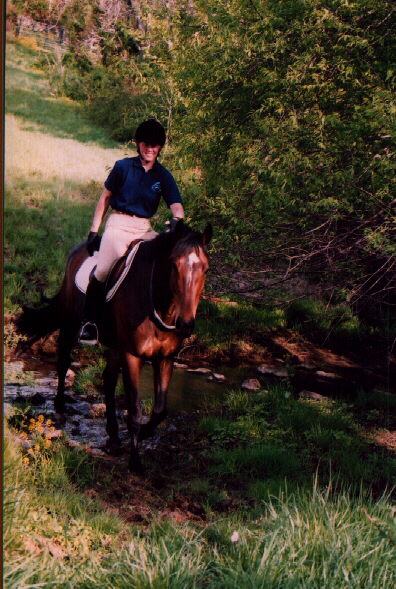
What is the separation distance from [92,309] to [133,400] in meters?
1.20

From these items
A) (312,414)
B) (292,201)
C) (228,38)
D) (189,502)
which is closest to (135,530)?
(189,502)

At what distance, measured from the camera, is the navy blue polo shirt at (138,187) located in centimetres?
553

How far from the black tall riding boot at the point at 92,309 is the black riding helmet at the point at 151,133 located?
174 cm

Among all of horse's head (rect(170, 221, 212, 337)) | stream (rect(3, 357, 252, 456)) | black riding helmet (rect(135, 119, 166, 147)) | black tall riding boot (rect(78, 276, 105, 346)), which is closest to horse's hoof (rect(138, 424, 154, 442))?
stream (rect(3, 357, 252, 456))

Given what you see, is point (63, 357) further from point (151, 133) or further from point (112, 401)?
point (151, 133)

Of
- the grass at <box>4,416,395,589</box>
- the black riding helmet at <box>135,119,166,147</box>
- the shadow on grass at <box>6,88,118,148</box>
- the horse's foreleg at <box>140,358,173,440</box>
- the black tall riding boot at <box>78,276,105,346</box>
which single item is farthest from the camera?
the shadow on grass at <box>6,88,118,148</box>

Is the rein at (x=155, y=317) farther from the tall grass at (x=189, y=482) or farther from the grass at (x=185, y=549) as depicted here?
the grass at (x=185, y=549)

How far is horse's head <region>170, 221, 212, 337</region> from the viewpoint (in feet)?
14.6

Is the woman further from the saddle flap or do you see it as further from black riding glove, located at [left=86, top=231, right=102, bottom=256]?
the saddle flap

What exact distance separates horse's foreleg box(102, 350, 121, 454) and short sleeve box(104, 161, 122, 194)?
201 cm

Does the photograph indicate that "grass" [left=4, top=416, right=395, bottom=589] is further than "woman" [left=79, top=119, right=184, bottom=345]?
No

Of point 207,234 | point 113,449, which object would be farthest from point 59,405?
point 207,234

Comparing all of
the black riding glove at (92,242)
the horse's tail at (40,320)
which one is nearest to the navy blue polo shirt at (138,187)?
the black riding glove at (92,242)

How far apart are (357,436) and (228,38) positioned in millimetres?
5680
